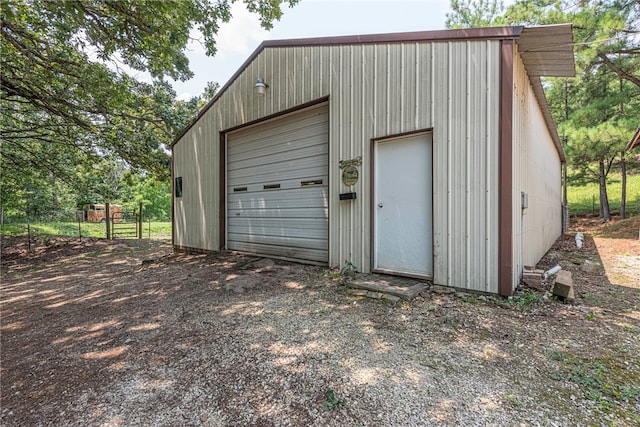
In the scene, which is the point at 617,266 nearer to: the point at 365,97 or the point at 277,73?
the point at 365,97

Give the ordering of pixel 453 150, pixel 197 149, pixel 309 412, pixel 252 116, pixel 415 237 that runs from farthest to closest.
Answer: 1. pixel 197 149
2. pixel 252 116
3. pixel 415 237
4. pixel 453 150
5. pixel 309 412

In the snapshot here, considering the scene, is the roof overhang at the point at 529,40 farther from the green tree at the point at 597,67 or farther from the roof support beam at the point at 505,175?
the green tree at the point at 597,67

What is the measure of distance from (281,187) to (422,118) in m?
2.93

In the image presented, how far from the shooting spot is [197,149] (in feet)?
23.2

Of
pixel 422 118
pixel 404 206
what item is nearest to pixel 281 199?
pixel 404 206

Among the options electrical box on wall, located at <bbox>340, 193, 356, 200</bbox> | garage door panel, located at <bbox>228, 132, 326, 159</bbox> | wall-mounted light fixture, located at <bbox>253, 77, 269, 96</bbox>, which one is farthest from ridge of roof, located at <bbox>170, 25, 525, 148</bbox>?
electrical box on wall, located at <bbox>340, 193, 356, 200</bbox>

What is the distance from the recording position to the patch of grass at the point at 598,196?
1362 cm

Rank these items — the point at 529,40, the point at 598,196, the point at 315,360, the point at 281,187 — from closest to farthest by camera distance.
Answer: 1. the point at 315,360
2. the point at 529,40
3. the point at 281,187
4. the point at 598,196

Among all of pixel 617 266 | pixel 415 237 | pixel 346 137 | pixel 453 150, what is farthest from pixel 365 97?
pixel 617 266

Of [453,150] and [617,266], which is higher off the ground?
[453,150]

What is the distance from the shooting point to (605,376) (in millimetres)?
1744

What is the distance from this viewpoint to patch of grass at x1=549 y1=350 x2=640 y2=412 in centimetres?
154

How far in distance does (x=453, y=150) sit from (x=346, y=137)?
1.58m

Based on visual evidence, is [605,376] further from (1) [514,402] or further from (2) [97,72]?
(2) [97,72]
